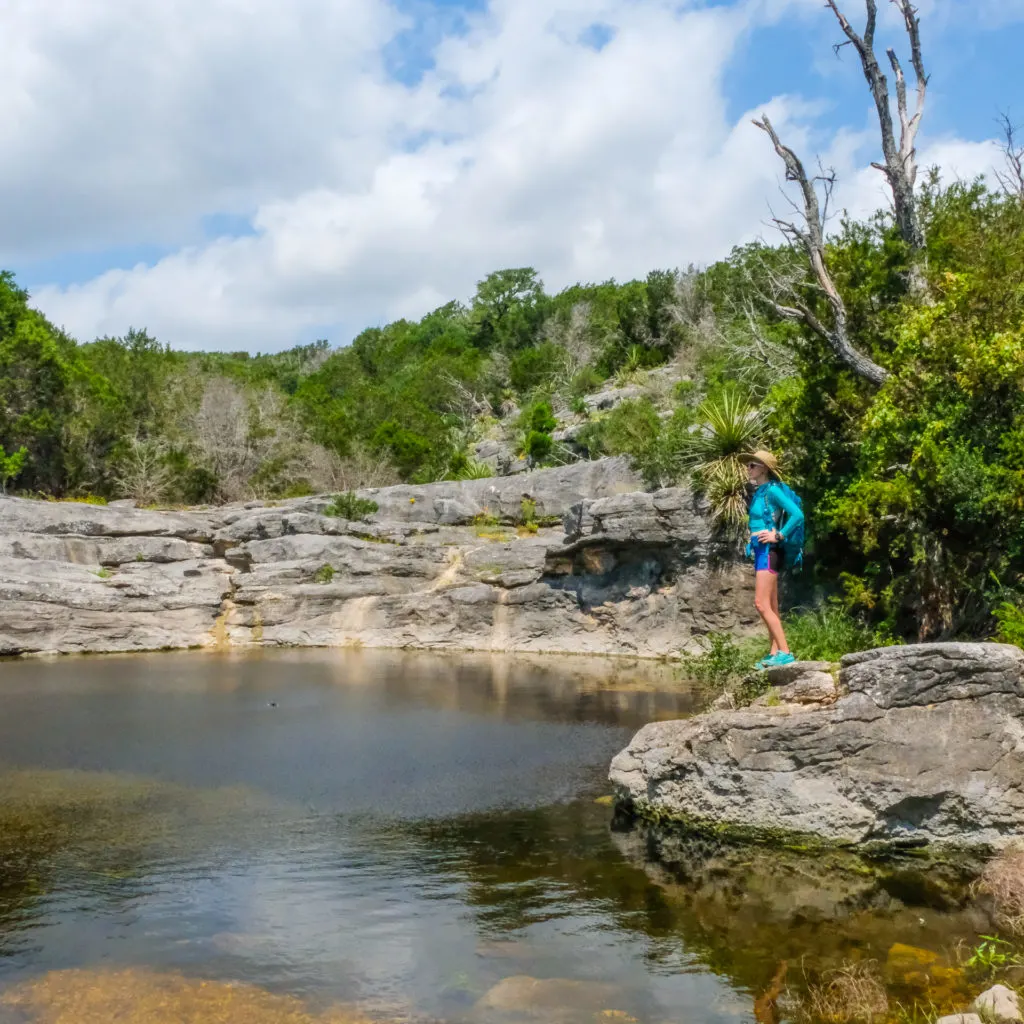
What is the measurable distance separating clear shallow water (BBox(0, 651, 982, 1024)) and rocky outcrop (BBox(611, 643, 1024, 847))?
542 mm

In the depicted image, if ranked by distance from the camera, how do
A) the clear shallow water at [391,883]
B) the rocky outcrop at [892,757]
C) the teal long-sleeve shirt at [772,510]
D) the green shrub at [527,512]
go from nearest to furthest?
the clear shallow water at [391,883]
the rocky outcrop at [892,757]
the teal long-sleeve shirt at [772,510]
the green shrub at [527,512]

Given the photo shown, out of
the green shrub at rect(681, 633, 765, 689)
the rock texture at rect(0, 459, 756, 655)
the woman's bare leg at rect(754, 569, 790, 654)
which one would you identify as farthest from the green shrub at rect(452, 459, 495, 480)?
the woman's bare leg at rect(754, 569, 790, 654)

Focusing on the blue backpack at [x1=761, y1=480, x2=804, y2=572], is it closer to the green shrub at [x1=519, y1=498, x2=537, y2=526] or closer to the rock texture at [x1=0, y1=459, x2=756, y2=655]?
the rock texture at [x1=0, y1=459, x2=756, y2=655]

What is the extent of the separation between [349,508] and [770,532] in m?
22.7

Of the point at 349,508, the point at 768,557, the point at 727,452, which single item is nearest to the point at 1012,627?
the point at 768,557

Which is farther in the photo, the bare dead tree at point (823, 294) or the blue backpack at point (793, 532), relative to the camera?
the bare dead tree at point (823, 294)

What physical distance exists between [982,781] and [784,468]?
1233 centimetres

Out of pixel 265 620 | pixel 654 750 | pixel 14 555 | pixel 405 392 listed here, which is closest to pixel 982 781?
pixel 654 750

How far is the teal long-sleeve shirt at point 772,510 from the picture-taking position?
9992 millimetres

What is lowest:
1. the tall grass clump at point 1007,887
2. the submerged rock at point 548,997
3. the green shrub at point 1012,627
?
the submerged rock at point 548,997

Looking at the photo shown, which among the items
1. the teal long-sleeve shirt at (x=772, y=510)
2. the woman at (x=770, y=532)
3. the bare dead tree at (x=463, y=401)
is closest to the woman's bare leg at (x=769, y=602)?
the woman at (x=770, y=532)

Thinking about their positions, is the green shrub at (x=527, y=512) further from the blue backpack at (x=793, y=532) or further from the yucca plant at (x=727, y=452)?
the blue backpack at (x=793, y=532)

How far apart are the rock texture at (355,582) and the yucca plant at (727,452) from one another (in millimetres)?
720

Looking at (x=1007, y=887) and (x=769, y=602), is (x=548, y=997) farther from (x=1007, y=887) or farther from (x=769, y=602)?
(x=769, y=602)
